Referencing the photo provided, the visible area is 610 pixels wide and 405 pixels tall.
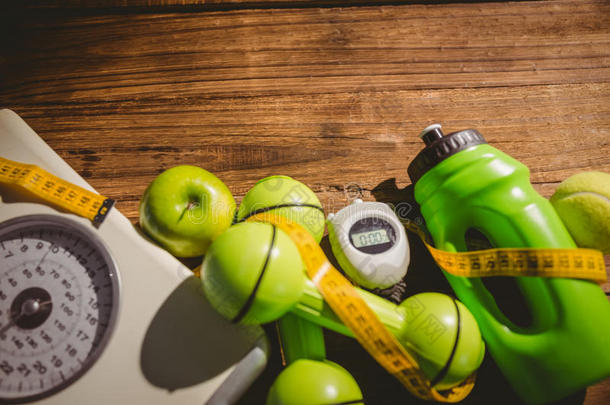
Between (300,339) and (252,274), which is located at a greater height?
(252,274)

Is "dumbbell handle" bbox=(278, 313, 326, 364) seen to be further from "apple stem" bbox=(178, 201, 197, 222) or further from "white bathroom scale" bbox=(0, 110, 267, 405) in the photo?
"apple stem" bbox=(178, 201, 197, 222)

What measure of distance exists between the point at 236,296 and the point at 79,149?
683mm

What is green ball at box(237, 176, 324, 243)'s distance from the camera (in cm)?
67

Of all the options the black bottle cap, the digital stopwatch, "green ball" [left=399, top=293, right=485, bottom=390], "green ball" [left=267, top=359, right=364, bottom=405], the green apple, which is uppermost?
the black bottle cap

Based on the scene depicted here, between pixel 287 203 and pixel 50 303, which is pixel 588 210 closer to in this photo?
pixel 287 203

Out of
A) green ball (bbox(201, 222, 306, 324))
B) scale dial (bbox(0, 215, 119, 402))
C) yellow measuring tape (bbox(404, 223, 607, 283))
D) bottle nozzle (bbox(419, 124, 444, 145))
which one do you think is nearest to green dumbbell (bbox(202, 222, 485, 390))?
green ball (bbox(201, 222, 306, 324))

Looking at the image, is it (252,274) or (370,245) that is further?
(370,245)

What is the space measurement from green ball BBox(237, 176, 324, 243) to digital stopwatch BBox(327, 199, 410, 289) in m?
0.05

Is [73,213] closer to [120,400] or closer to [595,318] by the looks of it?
[120,400]

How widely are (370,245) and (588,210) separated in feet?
1.39

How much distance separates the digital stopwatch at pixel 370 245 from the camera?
649mm

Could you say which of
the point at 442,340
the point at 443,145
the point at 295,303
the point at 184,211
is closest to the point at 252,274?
the point at 295,303

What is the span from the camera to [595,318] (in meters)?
0.55

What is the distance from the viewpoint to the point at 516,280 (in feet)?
2.05
